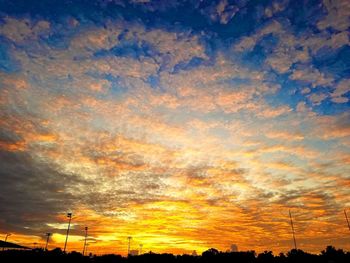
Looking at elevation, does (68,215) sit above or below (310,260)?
above

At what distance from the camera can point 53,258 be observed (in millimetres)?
76562

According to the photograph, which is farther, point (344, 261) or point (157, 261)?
point (157, 261)

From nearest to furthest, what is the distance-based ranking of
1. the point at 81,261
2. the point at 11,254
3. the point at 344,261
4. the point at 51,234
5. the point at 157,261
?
the point at 344,261
the point at 11,254
the point at 81,261
the point at 157,261
the point at 51,234

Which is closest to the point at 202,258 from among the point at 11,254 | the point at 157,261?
the point at 157,261

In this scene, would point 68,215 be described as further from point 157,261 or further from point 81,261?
Answer: point 157,261

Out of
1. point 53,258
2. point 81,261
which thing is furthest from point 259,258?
point 53,258

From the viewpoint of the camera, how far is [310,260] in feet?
262

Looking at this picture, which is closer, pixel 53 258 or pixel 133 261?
pixel 53 258

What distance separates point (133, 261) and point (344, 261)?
55.1 metres

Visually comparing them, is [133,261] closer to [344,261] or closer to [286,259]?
[286,259]

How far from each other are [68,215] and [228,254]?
60.2 metres

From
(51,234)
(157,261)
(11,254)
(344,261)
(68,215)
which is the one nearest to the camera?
(344,261)

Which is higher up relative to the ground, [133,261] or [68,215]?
[68,215]

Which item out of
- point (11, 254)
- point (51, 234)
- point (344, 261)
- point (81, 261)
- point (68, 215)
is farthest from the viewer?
point (51, 234)
